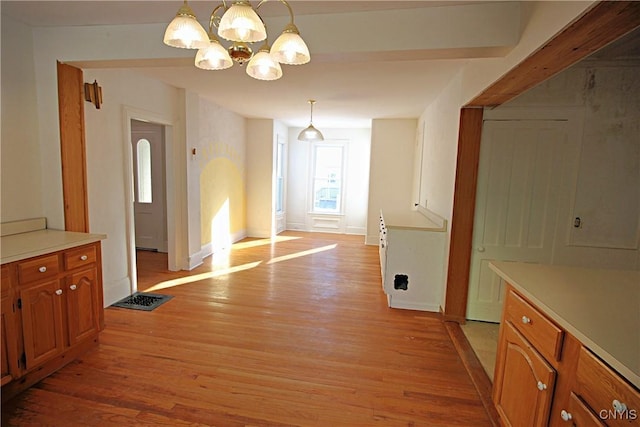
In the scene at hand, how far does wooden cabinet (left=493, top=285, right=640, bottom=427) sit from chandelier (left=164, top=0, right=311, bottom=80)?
1.63 m

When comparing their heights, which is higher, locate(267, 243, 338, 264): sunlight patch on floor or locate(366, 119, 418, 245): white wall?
locate(366, 119, 418, 245): white wall

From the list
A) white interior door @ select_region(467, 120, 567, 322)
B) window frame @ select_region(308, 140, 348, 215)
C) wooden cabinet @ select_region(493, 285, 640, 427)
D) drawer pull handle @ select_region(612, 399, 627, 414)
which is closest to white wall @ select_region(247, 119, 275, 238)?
window frame @ select_region(308, 140, 348, 215)

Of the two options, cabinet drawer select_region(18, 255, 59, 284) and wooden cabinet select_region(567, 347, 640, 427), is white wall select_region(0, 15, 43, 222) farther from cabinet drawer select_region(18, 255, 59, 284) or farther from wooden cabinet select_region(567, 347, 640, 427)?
wooden cabinet select_region(567, 347, 640, 427)

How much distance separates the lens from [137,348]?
2533 millimetres

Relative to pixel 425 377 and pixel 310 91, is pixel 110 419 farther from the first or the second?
pixel 310 91

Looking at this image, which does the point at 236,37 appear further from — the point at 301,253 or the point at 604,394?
the point at 301,253

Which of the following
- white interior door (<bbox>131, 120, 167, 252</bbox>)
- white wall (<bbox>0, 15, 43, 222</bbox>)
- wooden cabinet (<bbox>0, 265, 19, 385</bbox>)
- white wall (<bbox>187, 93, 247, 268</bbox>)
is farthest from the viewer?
white interior door (<bbox>131, 120, 167, 252</bbox>)

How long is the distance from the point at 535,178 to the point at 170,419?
333 cm

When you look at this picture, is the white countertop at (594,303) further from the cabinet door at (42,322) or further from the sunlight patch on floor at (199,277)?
the sunlight patch on floor at (199,277)

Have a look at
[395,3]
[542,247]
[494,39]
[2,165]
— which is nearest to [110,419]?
[2,165]

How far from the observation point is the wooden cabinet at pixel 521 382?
1333 millimetres

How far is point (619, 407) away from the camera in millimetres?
953

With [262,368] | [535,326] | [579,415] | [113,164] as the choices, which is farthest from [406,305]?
[113,164]

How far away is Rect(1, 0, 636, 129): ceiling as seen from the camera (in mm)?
2049
